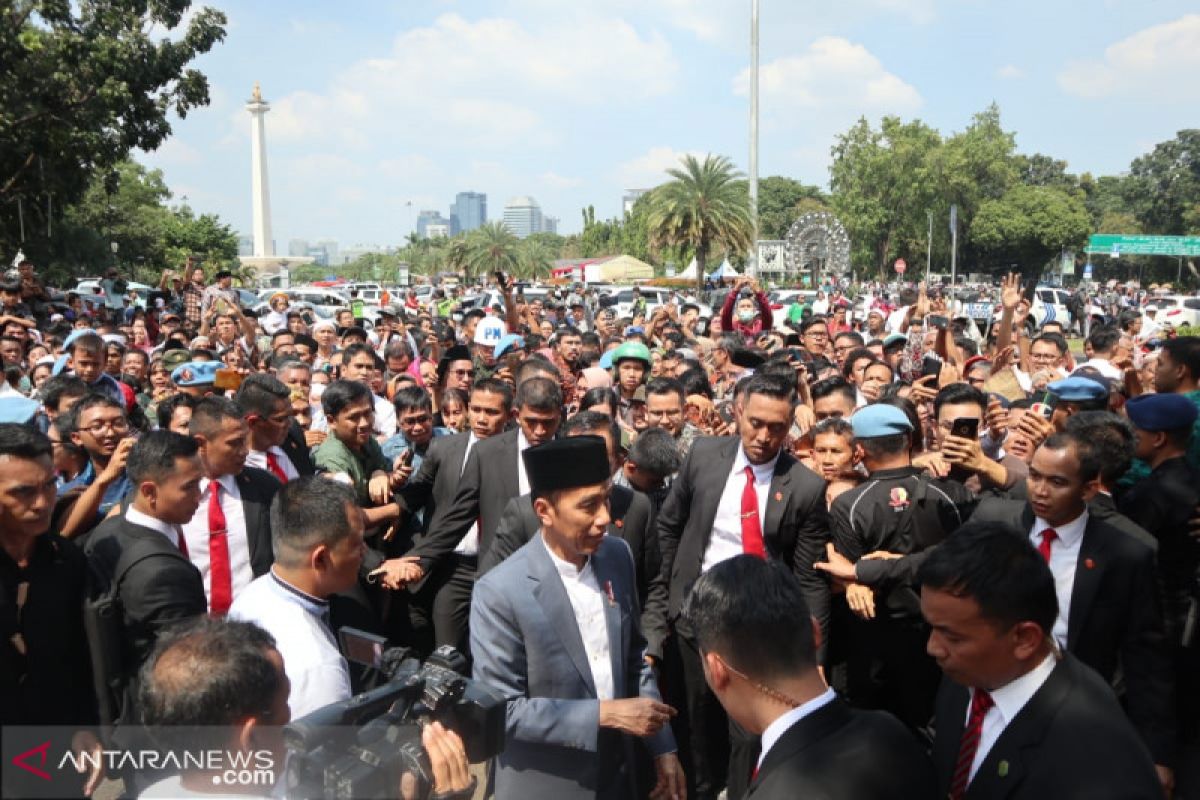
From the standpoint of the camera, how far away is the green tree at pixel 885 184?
54031 millimetres

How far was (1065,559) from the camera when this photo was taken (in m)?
3.31

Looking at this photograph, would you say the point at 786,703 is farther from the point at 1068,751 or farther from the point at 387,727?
the point at 387,727

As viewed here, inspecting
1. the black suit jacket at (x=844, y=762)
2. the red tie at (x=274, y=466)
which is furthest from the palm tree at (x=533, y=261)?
the black suit jacket at (x=844, y=762)

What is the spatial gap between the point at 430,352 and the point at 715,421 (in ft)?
18.5

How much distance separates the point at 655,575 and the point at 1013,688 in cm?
194

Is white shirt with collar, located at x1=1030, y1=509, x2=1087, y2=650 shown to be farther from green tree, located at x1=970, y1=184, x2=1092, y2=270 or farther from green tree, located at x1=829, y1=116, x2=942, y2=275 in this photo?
green tree, located at x1=970, y1=184, x2=1092, y2=270

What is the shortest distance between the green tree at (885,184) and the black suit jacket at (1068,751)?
55.5m

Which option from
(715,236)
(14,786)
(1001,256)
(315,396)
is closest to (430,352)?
(315,396)

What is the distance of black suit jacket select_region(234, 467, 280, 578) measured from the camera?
13.0 feet

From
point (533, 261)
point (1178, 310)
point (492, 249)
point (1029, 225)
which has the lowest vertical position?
point (1178, 310)

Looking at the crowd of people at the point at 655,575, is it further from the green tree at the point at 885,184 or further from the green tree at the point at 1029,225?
the green tree at the point at 1029,225

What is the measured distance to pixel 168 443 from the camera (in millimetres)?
3395

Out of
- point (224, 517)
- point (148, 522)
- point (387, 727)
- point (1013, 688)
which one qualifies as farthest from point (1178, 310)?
point (387, 727)

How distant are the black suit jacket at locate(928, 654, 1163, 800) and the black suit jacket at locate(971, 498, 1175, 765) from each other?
0.97 meters
